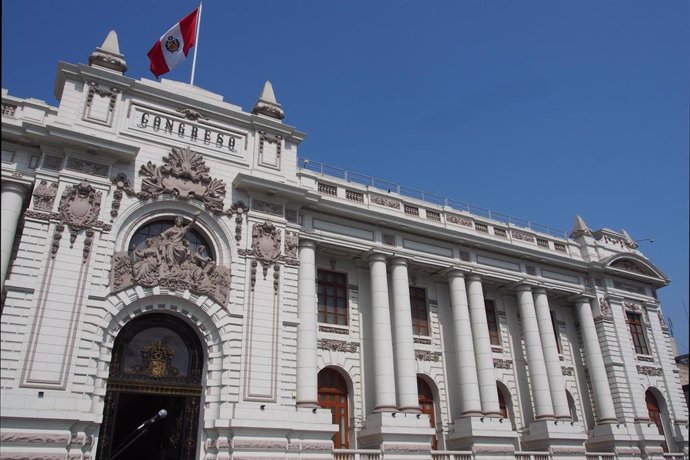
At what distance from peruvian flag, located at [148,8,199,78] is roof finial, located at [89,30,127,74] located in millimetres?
1368

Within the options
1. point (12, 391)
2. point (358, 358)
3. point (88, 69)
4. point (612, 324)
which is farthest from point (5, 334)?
point (612, 324)

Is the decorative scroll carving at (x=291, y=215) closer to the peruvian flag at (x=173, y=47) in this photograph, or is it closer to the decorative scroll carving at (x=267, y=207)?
the decorative scroll carving at (x=267, y=207)

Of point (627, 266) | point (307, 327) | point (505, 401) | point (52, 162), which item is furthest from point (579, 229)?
point (52, 162)

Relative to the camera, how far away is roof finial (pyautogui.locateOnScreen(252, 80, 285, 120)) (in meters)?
23.2

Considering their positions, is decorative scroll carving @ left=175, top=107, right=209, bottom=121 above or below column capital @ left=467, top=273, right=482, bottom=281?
above

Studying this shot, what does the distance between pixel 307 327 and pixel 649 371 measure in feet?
64.9

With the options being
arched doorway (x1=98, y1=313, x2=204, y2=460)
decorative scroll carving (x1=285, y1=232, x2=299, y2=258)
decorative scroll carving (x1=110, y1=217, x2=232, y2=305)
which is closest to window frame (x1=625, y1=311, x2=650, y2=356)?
decorative scroll carving (x1=285, y1=232, x2=299, y2=258)

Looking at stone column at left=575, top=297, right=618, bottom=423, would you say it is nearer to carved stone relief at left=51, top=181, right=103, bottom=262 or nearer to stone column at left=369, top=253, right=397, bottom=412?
stone column at left=369, top=253, right=397, bottom=412

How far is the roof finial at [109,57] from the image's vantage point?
66.8 ft

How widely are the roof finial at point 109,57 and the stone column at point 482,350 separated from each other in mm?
16767

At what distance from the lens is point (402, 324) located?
23.4 meters

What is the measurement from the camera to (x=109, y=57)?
2053cm

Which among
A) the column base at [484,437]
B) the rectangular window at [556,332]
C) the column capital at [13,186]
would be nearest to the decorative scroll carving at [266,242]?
the column capital at [13,186]

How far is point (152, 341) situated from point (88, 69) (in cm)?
938
